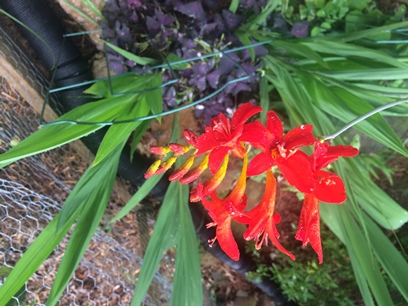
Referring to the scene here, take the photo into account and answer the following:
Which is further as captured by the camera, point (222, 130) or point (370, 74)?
point (370, 74)

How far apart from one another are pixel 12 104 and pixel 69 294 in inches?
26.0

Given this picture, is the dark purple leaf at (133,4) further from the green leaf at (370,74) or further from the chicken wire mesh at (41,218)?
the green leaf at (370,74)

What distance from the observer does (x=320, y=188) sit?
1.69 ft

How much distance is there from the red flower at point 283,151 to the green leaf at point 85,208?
649 millimetres

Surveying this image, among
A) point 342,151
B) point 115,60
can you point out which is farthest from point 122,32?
point 342,151

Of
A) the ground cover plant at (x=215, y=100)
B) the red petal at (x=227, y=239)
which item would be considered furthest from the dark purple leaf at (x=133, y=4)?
the red petal at (x=227, y=239)

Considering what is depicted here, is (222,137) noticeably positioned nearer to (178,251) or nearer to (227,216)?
(227,216)

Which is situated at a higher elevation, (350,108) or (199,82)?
(199,82)

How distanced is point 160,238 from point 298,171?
830mm

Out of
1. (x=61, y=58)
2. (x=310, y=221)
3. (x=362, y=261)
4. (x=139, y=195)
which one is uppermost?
(x=61, y=58)

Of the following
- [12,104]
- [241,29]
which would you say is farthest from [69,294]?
[241,29]

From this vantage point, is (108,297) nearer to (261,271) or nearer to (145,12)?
(261,271)

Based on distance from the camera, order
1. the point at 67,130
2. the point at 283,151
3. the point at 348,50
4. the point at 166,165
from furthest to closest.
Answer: the point at 348,50 → the point at 67,130 → the point at 166,165 → the point at 283,151

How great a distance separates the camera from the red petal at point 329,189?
1.68 ft
